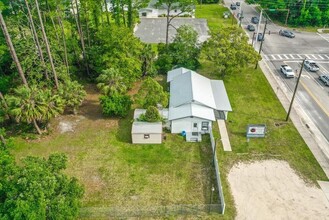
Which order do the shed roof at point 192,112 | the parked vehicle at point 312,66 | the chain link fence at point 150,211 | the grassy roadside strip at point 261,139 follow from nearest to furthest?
1. the chain link fence at point 150,211
2. the grassy roadside strip at point 261,139
3. the shed roof at point 192,112
4. the parked vehicle at point 312,66

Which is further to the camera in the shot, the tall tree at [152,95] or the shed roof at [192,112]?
the tall tree at [152,95]

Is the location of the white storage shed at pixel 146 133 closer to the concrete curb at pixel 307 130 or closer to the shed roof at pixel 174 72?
the shed roof at pixel 174 72

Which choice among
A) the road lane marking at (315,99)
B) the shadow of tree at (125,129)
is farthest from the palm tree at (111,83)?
the road lane marking at (315,99)

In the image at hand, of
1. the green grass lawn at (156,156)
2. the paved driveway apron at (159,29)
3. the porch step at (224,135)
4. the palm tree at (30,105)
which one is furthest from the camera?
the paved driveway apron at (159,29)

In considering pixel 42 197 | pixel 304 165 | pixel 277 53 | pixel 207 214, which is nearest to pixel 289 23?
pixel 277 53

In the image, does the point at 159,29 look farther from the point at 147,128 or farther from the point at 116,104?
the point at 147,128

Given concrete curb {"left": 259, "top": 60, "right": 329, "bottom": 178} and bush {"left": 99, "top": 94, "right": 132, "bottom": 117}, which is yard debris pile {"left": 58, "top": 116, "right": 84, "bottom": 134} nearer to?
bush {"left": 99, "top": 94, "right": 132, "bottom": 117}
